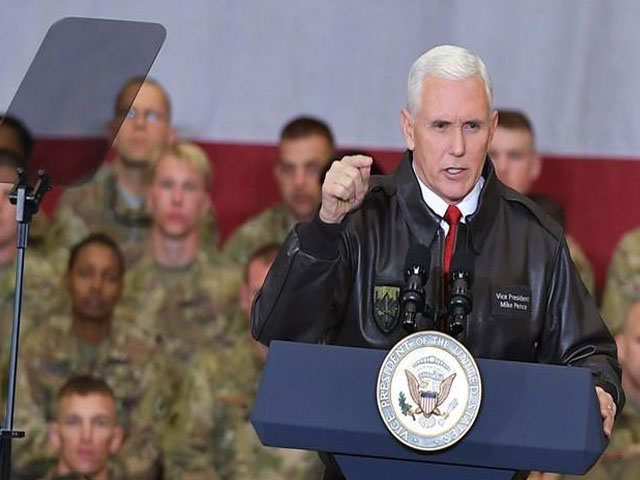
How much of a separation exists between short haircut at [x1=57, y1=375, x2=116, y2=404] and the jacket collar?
2.35 metres

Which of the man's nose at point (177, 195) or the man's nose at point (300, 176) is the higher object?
the man's nose at point (300, 176)

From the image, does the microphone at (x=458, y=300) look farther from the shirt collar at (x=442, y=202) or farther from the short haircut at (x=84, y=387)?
the short haircut at (x=84, y=387)

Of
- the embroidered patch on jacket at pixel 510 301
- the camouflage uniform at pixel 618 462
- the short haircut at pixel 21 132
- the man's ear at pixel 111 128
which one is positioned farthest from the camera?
the camouflage uniform at pixel 618 462

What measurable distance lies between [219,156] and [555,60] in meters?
1.23

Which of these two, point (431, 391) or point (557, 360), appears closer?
point (431, 391)

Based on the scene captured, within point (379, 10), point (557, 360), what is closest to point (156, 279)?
point (379, 10)

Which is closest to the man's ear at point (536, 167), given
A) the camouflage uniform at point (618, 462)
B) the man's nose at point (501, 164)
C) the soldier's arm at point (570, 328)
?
the man's nose at point (501, 164)

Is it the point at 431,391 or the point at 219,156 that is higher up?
the point at 219,156

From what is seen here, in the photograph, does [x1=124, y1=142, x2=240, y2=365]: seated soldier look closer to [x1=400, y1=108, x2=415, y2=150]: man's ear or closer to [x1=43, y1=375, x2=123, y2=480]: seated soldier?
[x1=43, y1=375, x2=123, y2=480]: seated soldier

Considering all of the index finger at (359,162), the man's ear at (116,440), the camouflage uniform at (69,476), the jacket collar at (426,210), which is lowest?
the camouflage uniform at (69,476)

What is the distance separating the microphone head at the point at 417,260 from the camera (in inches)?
93.7

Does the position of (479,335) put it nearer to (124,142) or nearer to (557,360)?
(557,360)

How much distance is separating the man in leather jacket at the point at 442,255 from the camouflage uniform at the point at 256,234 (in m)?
2.25

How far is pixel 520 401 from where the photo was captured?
7.22ft
